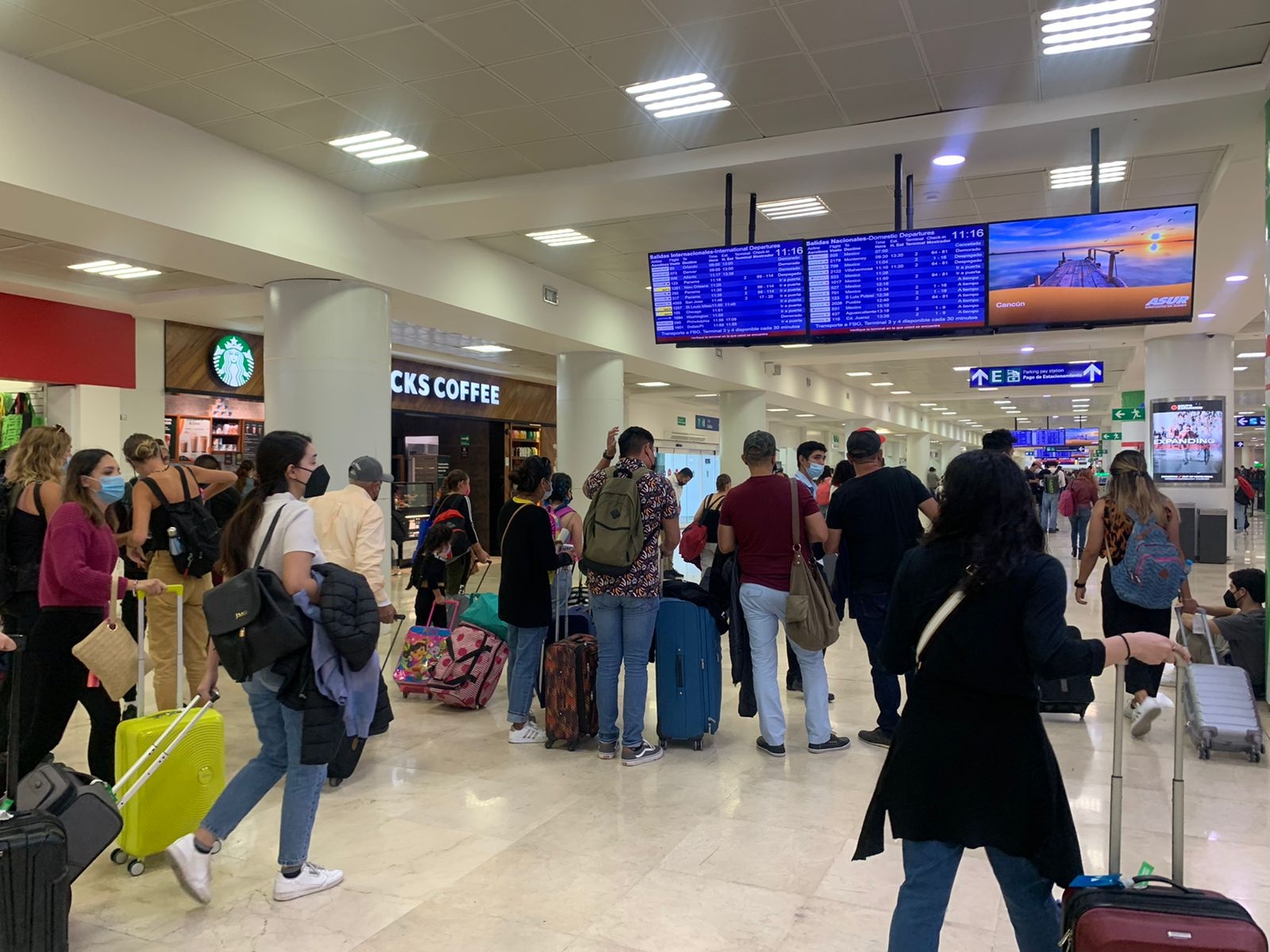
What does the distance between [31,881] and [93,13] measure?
417cm

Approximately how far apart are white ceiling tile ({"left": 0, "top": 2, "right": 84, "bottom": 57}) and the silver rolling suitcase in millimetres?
6700

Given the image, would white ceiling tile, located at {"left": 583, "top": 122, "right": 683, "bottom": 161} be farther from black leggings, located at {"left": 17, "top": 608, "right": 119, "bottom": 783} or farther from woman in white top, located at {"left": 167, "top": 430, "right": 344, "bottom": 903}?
black leggings, located at {"left": 17, "top": 608, "right": 119, "bottom": 783}

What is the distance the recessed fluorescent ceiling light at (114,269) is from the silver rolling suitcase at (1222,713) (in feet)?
30.2

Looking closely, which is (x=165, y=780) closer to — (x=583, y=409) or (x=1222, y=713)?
(x=1222, y=713)

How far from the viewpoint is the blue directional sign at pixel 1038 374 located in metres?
14.9

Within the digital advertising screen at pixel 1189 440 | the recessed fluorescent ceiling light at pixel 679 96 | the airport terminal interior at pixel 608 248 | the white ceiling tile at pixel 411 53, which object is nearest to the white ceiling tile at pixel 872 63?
the airport terminal interior at pixel 608 248

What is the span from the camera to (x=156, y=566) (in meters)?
4.84

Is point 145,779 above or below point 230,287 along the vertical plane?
below

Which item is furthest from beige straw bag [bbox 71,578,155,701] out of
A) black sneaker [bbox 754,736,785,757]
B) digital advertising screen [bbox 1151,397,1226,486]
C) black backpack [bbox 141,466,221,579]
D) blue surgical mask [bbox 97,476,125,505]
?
digital advertising screen [bbox 1151,397,1226,486]

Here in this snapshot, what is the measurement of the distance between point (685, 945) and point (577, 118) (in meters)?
4.86

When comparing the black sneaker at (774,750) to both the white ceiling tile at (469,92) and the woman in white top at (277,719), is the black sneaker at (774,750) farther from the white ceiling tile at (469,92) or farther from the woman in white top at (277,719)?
the white ceiling tile at (469,92)

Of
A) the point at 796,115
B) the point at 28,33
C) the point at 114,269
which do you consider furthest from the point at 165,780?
the point at 114,269

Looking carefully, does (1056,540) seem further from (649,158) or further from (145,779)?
(145,779)

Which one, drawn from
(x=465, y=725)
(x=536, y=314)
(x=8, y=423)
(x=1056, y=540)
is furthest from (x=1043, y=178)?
(x=1056, y=540)
